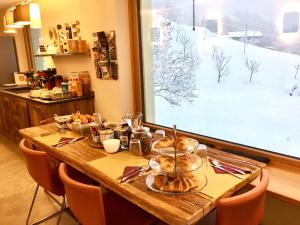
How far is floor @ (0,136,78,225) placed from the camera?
2383 mm

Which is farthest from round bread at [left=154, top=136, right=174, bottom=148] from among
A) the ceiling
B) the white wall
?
the ceiling

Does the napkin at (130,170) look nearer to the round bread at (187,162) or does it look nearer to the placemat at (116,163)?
the placemat at (116,163)

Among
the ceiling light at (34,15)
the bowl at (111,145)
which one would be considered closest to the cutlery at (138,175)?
the bowl at (111,145)

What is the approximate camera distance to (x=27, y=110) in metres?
3.72

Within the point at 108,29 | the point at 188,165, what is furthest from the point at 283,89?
the point at 108,29

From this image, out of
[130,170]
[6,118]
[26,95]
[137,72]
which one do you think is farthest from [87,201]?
[6,118]

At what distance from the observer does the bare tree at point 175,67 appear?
2.63m

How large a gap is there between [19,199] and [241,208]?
92.2 inches

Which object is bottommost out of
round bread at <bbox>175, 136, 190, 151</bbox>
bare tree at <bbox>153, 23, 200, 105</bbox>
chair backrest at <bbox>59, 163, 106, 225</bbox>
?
chair backrest at <bbox>59, 163, 106, 225</bbox>

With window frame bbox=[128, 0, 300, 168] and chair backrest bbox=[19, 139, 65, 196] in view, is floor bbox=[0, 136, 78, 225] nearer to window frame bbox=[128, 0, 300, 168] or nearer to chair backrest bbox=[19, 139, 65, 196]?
chair backrest bbox=[19, 139, 65, 196]

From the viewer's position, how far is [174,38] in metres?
2.74

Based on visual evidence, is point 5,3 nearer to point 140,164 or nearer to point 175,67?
point 175,67

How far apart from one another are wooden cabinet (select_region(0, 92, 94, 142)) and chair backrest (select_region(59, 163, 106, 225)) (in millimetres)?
1929

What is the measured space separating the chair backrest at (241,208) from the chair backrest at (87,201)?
1.90 ft
